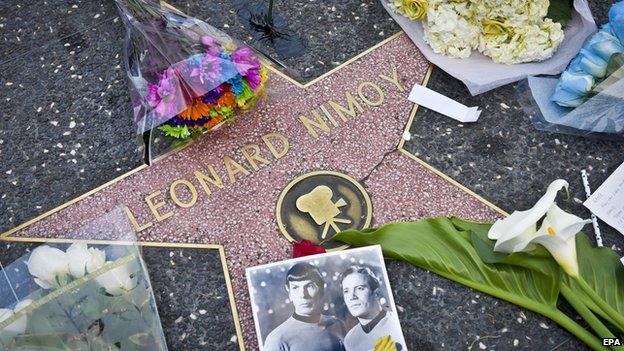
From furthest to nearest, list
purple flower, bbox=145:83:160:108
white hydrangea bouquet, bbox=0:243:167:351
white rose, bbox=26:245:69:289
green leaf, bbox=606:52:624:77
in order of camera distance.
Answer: green leaf, bbox=606:52:624:77
purple flower, bbox=145:83:160:108
white rose, bbox=26:245:69:289
white hydrangea bouquet, bbox=0:243:167:351

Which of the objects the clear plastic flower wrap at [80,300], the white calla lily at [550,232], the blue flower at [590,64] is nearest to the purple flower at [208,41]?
the clear plastic flower wrap at [80,300]

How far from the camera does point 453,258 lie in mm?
1460

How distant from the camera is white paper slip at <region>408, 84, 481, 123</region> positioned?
5.61 ft

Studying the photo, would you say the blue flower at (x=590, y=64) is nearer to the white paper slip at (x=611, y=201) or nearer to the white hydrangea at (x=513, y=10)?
the white hydrangea at (x=513, y=10)

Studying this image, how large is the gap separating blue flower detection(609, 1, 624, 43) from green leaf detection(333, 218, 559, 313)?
691mm

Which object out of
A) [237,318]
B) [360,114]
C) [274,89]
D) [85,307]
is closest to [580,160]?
[360,114]

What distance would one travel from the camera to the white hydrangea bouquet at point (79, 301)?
45.3 inches

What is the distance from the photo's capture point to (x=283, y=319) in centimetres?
137

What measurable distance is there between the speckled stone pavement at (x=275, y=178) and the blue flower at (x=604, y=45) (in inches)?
18.1

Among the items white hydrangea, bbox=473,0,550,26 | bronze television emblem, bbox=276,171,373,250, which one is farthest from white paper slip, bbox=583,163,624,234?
bronze television emblem, bbox=276,171,373,250

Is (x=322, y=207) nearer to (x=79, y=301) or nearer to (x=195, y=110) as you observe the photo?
(x=195, y=110)

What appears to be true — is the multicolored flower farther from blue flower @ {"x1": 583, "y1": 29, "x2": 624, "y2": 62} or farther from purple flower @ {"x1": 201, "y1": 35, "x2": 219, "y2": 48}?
blue flower @ {"x1": 583, "y1": 29, "x2": 624, "y2": 62}

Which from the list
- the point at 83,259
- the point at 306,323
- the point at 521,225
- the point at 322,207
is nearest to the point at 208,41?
the point at 322,207

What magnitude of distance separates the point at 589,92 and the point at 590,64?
80mm
